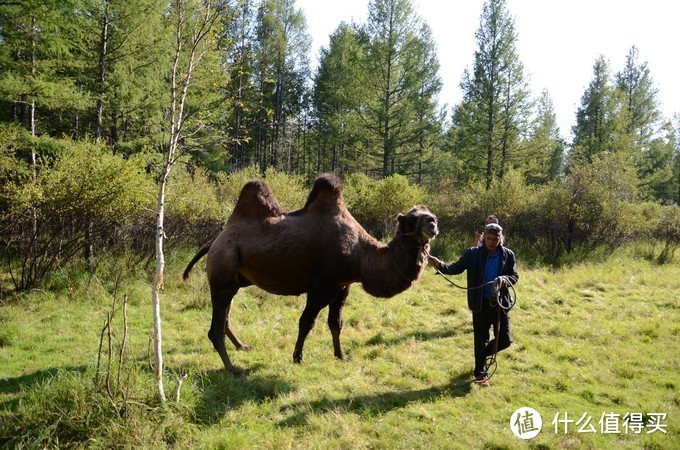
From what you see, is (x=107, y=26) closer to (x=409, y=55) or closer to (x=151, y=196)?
(x=151, y=196)

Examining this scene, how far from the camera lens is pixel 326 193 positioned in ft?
20.0

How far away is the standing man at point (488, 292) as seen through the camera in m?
5.36

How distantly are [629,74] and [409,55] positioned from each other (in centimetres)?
2056

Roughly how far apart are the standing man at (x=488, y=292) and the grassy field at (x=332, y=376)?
19.4 inches

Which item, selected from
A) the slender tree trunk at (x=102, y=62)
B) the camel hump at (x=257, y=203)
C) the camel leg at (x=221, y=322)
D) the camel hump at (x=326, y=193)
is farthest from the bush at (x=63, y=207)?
the camel hump at (x=326, y=193)

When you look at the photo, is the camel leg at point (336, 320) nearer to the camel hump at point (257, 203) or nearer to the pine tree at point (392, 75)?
the camel hump at point (257, 203)

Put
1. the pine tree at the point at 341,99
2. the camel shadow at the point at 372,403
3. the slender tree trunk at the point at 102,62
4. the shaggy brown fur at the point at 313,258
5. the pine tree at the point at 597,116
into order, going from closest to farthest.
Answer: the camel shadow at the point at 372,403, the shaggy brown fur at the point at 313,258, the slender tree trunk at the point at 102,62, the pine tree at the point at 341,99, the pine tree at the point at 597,116

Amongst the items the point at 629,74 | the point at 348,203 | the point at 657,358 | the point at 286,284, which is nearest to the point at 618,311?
the point at 657,358

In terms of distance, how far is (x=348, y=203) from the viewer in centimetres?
1695

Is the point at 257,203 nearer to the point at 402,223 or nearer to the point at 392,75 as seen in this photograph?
the point at 402,223

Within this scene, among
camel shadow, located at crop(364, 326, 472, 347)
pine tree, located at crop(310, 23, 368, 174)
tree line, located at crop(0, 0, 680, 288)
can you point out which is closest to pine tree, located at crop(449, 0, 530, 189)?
tree line, located at crop(0, 0, 680, 288)

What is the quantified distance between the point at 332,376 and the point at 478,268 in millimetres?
2412

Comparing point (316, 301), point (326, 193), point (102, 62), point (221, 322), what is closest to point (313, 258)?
point (316, 301)

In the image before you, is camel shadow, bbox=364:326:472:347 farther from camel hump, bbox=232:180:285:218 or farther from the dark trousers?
camel hump, bbox=232:180:285:218
